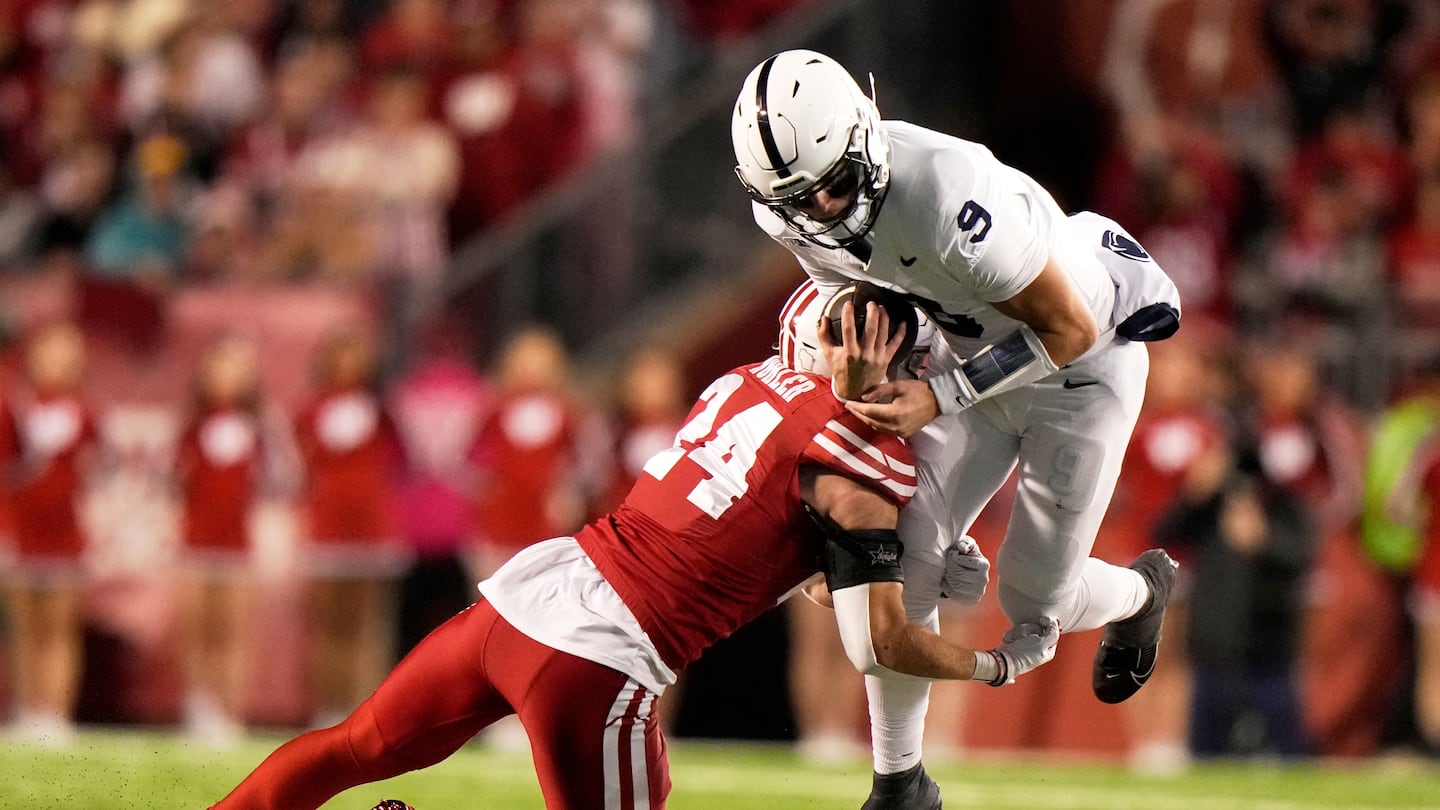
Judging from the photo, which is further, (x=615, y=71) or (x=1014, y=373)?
(x=615, y=71)

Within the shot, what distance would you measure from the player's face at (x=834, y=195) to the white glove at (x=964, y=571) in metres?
0.88

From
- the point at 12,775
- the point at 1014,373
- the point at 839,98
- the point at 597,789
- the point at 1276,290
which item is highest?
the point at 839,98

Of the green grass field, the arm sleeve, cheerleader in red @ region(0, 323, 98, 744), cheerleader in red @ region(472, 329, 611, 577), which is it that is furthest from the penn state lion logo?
cheerleader in red @ region(0, 323, 98, 744)

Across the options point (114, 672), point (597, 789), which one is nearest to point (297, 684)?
point (114, 672)

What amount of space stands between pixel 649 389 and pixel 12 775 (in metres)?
3.14

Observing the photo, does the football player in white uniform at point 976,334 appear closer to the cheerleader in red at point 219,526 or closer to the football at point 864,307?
the football at point 864,307

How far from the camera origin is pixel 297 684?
9.13m

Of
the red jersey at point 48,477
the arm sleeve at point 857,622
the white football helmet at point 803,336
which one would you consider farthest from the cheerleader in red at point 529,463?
the arm sleeve at point 857,622

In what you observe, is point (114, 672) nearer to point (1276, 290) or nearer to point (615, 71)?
point (615, 71)

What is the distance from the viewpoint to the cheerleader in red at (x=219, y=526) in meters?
8.91

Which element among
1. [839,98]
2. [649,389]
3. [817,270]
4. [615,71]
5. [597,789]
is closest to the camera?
[597,789]

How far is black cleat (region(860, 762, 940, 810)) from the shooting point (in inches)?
195

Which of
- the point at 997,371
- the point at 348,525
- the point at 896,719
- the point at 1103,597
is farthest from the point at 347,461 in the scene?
the point at 997,371

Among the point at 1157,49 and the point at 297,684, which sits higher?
the point at 1157,49
